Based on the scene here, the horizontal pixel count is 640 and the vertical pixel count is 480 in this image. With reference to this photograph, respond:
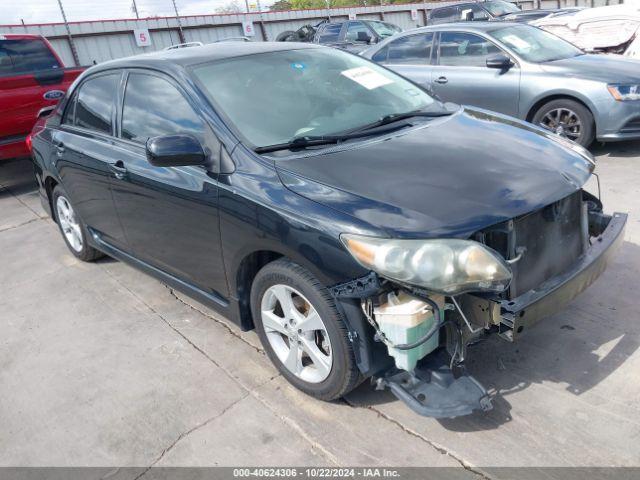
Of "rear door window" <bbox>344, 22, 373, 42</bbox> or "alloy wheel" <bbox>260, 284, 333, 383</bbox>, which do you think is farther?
"rear door window" <bbox>344, 22, 373, 42</bbox>

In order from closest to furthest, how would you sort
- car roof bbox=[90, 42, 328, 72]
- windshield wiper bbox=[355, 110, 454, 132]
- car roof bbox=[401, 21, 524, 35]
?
windshield wiper bbox=[355, 110, 454, 132]
car roof bbox=[90, 42, 328, 72]
car roof bbox=[401, 21, 524, 35]

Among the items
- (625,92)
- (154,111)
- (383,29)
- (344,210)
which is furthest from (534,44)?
(383,29)

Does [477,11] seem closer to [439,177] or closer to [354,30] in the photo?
[354,30]

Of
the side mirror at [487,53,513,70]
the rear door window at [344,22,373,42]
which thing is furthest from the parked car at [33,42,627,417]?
the rear door window at [344,22,373,42]

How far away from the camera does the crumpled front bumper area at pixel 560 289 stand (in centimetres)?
222

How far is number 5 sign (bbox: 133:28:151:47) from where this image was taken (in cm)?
1744

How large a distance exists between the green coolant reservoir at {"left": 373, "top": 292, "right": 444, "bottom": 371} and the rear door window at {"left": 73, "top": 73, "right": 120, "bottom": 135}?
245cm

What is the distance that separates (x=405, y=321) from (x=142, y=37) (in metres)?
17.9

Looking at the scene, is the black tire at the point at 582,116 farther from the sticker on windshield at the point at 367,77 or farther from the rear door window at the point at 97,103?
the rear door window at the point at 97,103

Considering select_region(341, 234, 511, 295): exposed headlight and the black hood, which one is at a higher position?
the black hood

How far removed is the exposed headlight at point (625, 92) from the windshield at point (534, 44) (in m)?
0.95

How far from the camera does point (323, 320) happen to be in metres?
2.45

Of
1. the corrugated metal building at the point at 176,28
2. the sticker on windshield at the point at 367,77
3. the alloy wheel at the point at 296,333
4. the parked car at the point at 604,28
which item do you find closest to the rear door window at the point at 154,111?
the alloy wheel at the point at 296,333

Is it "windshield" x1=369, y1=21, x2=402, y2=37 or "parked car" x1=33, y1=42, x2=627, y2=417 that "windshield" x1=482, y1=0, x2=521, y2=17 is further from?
"parked car" x1=33, y1=42, x2=627, y2=417
